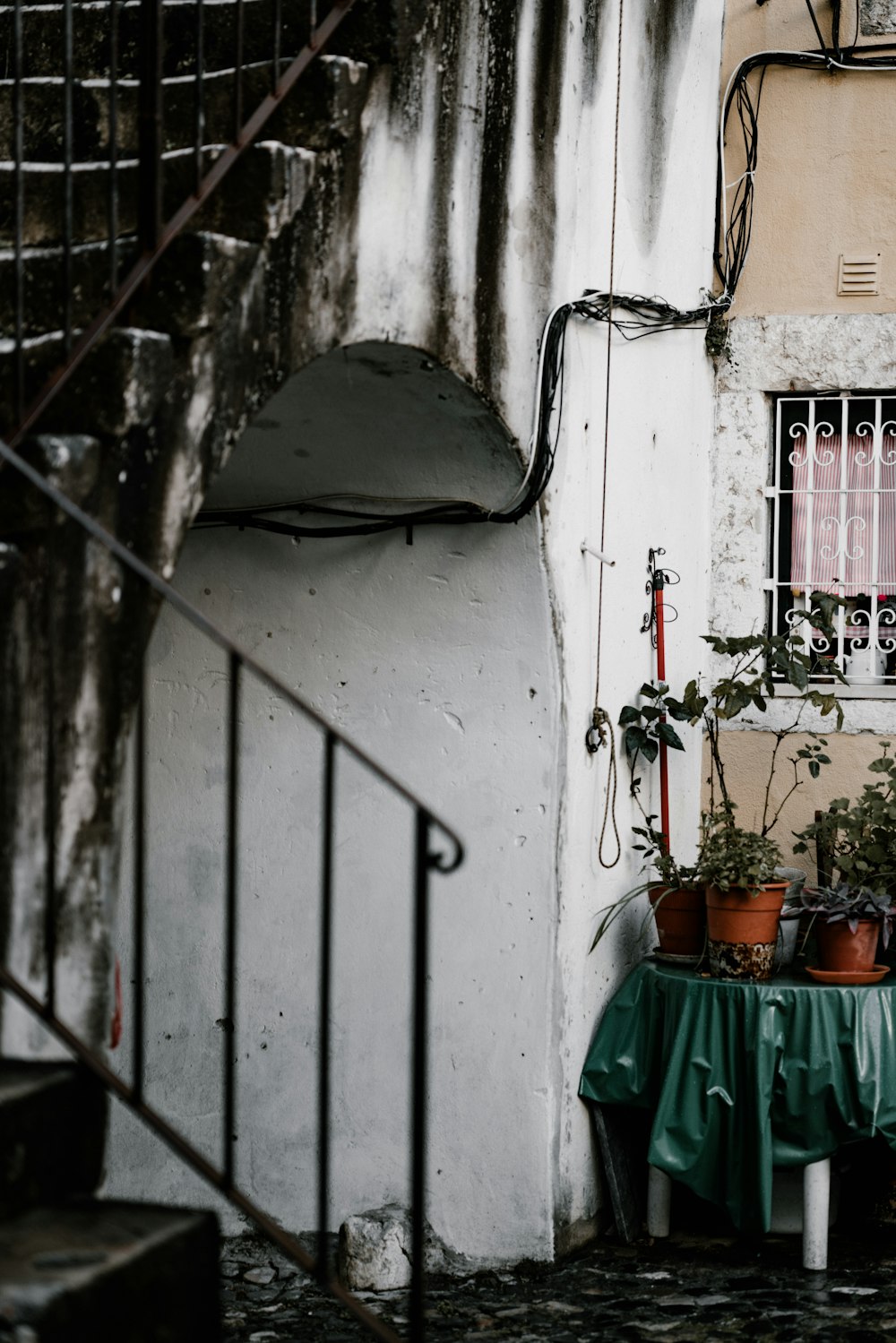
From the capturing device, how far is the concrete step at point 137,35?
13.6ft

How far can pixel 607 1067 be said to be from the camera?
544 centimetres

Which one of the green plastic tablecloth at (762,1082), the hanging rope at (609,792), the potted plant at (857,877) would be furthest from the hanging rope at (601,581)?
the potted plant at (857,877)

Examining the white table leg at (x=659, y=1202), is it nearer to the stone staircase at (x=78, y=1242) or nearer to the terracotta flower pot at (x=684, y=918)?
the terracotta flower pot at (x=684, y=918)

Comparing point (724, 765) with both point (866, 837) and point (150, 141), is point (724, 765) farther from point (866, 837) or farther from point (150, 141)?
Result: point (150, 141)

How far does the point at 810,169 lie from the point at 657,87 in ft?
2.86

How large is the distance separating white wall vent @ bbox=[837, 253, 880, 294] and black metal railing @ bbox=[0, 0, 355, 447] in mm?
3032

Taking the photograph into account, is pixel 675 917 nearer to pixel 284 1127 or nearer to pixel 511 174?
pixel 284 1127

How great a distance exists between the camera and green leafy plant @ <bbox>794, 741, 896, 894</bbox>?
5676 mm

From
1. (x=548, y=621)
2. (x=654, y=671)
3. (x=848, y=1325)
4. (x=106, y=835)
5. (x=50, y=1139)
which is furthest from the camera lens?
(x=654, y=671)

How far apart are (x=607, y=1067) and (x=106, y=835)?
2.96m

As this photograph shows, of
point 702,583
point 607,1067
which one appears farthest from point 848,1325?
point 702,583

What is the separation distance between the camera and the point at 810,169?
6422 mm

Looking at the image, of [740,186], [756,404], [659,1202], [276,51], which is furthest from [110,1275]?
[740,186]

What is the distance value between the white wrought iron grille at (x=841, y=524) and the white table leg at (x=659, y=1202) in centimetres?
211
